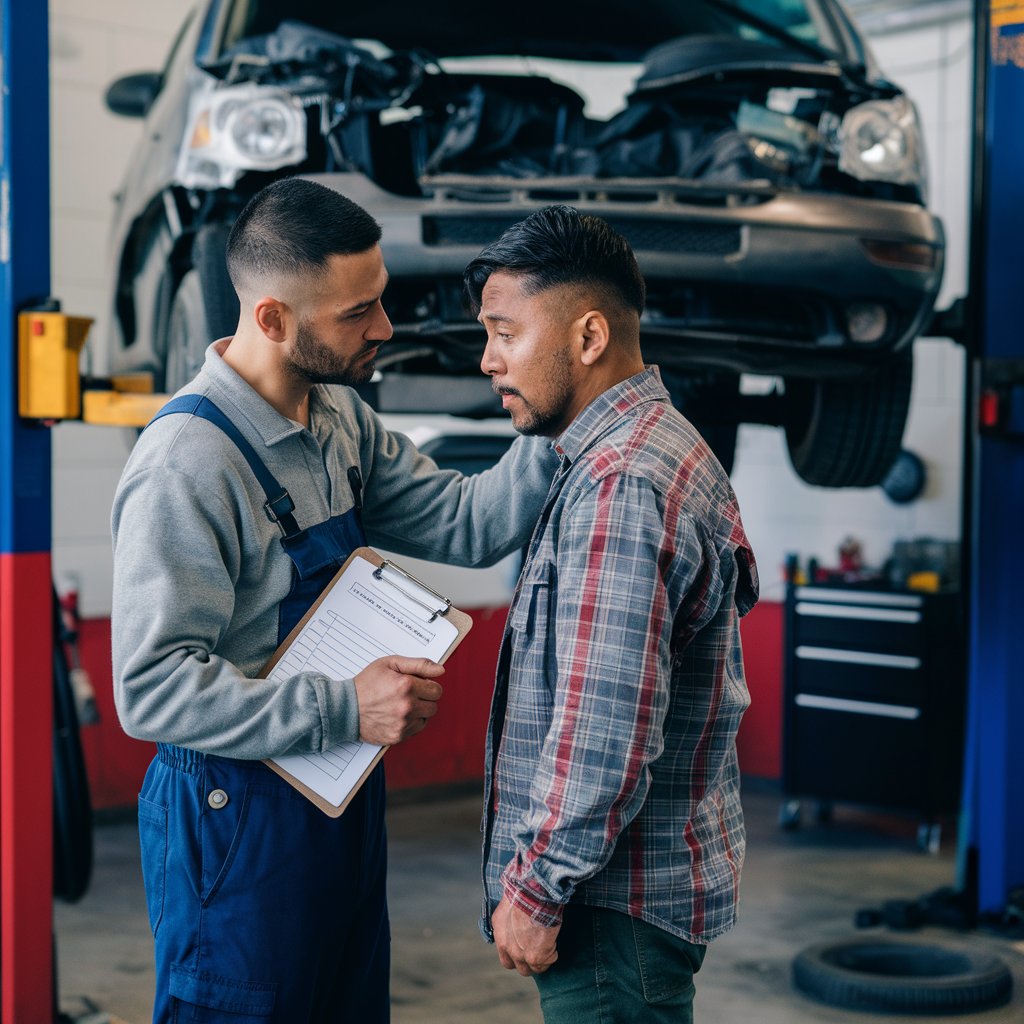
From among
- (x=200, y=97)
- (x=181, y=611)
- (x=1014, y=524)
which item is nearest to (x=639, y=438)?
(x=181, y=611)

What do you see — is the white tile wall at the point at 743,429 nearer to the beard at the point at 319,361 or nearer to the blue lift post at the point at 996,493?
the blue lift post at the point at 996,493

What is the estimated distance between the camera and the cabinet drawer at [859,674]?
4898 millimetres

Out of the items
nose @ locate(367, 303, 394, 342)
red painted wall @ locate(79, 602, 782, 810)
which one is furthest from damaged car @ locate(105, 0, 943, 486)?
red painted wall @ locate(79, 602, 782, 810)

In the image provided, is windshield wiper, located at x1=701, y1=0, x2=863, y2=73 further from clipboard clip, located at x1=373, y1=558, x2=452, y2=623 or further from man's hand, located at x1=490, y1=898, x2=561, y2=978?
man's hand, located at x1=490, y1=898, x2=561, y2=978

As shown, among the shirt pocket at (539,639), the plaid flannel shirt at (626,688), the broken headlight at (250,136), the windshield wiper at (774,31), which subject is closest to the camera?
the plaid flannel shirt at (626,688)

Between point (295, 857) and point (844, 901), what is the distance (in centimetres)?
291

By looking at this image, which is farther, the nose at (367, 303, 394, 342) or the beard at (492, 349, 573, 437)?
the nose at (367, 303, 394, 342)

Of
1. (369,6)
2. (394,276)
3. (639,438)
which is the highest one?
(369,6)

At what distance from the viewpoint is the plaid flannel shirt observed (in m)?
1.36

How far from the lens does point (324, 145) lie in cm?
308

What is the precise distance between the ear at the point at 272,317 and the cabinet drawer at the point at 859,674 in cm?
373

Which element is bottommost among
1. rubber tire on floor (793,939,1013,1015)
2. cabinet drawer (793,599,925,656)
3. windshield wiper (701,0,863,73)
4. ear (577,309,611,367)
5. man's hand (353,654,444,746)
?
rubber tire on floor (793,939,1013,1015)

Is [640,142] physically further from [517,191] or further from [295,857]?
[295,857]

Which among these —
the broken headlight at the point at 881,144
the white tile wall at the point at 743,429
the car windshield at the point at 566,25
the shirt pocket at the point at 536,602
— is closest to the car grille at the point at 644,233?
the broken headlight at the point at 881,144
